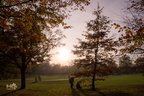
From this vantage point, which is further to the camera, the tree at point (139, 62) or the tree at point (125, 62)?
the tree at point (139, 62)

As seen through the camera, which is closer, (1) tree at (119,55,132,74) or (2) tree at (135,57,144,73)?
(1) tree at (119,55,132,74)

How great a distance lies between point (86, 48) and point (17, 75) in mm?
12827

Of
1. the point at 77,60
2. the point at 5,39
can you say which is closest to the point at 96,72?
the point at 77,60

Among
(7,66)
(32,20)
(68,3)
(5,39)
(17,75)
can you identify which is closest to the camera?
(32,20)

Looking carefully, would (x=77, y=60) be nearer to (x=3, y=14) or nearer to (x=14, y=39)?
(x=14, y=39)

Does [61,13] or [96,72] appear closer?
[61,13]

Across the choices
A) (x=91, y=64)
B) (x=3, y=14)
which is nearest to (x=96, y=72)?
(x=91, y=64)

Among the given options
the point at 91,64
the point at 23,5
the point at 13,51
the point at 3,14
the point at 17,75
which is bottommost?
the point at 17,75

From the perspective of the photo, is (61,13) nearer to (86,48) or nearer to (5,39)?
(5,39)

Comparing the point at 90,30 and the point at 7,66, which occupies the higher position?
the point at 90,30

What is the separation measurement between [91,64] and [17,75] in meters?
12.8

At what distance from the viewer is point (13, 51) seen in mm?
15617

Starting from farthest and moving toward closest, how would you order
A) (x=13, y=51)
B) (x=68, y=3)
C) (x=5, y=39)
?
(x=13, y=51) < (x=5, y=39) < (x=68, y=3)

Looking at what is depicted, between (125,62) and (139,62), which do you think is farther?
(139,62)
